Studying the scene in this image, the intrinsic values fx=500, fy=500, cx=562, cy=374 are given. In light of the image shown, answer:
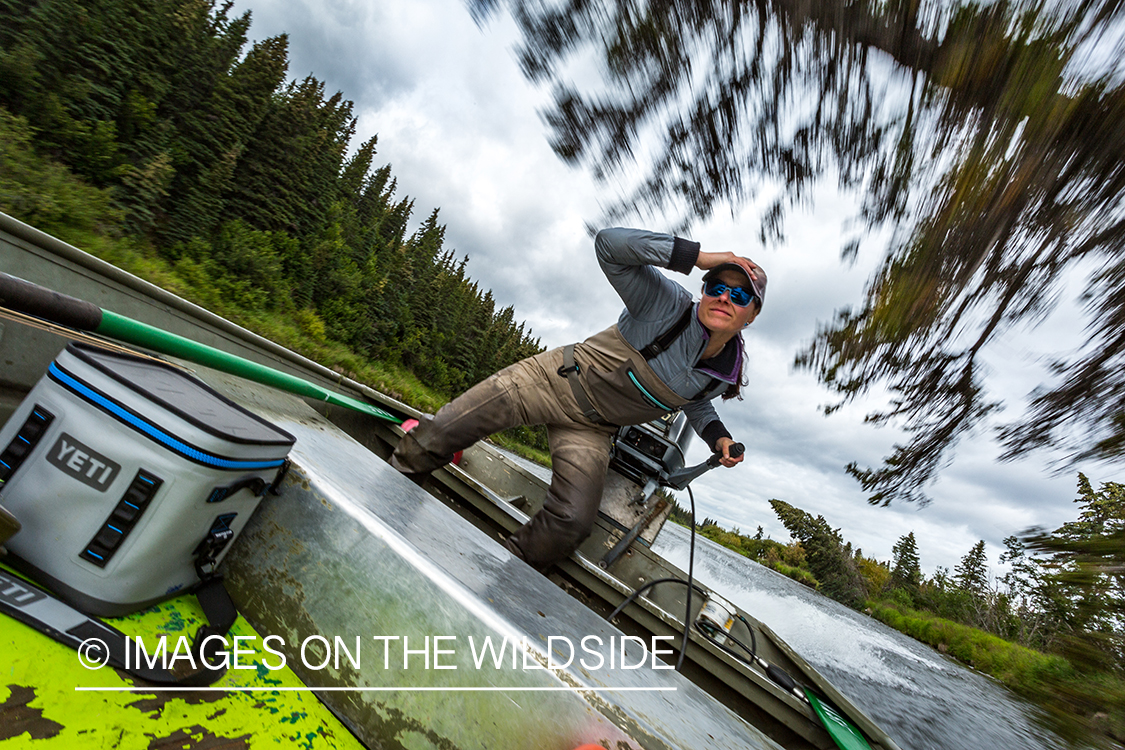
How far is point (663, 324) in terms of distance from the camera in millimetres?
2711

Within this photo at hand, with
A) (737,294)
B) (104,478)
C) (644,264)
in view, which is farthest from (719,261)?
(104,478)

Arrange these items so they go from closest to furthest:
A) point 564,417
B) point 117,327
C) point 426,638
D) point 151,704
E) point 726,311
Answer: point 151,704 → point 426,638 → point 117,327 → point 726,311 → point 564,417

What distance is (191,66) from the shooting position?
26.8 meters

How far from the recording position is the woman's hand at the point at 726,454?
2.75 metres

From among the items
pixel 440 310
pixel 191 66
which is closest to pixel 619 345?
pixel 191 66

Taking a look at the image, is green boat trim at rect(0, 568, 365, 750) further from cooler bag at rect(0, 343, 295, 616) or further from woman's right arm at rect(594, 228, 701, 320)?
woman's right arm at rect(594, 228, 701, 320)

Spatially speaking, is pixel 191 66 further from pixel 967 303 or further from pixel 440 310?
pixel 967 303

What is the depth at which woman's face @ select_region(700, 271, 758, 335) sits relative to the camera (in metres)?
2.46

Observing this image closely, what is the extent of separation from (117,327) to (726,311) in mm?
2408

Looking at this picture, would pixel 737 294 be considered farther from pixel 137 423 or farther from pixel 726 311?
pixel 137 423

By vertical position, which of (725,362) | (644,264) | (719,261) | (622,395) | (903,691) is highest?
(719,261)

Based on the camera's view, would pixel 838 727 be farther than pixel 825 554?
No

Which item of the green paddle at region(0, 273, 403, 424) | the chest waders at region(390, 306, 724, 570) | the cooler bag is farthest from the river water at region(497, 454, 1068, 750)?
the cooler bag

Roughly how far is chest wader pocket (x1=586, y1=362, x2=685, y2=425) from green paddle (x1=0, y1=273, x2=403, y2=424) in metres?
1.44
